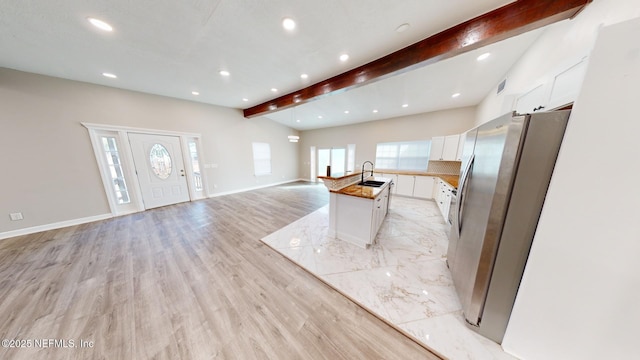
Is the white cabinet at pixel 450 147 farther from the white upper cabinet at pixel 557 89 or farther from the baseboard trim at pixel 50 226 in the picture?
the baseboard trim at pixel 50 226

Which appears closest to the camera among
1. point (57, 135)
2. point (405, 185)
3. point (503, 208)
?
point (503, 208)

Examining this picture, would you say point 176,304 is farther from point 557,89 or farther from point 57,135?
point 57,135

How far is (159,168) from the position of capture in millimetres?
4188

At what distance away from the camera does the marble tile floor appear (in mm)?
1294

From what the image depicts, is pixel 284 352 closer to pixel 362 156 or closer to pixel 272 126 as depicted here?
pixel 362 156

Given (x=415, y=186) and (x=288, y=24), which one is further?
(x=415, y=186)

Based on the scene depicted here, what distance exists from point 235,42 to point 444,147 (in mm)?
5201

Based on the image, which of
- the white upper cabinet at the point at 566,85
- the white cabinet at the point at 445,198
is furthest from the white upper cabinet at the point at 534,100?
the white cabinet at the point at 445,198

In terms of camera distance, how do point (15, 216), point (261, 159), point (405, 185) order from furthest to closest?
point (261, 159)
point (405, 185)
point (15, 216)

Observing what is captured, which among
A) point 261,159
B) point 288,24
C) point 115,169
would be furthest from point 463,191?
point 115,169

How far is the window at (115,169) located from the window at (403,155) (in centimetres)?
709

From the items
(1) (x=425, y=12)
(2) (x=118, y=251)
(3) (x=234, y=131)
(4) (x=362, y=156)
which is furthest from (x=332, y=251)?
(3) (x=234, y=131)

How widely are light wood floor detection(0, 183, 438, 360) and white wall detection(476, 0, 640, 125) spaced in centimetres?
245

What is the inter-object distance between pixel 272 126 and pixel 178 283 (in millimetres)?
5704
